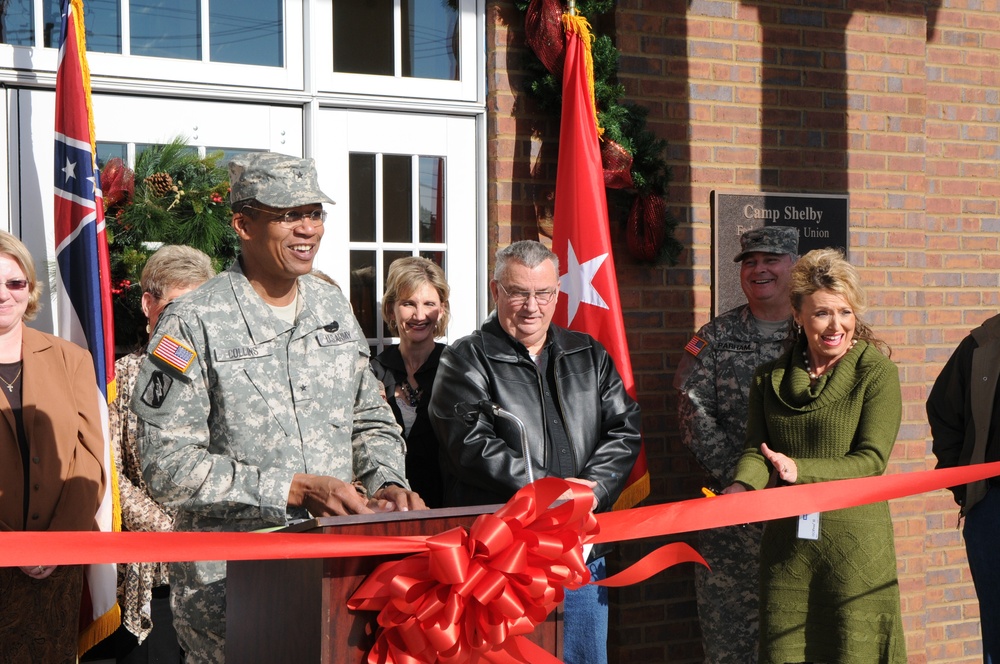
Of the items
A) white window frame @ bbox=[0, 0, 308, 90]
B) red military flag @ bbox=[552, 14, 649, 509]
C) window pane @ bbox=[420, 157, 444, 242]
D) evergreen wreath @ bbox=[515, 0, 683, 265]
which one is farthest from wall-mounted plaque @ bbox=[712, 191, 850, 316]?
white window frame @ bbox=[0, 0, 308, 90]

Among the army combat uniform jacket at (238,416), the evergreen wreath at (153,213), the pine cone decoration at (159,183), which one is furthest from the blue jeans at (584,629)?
the pine cone decoration at (159,183)

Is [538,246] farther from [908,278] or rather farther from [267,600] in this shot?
[908,278]

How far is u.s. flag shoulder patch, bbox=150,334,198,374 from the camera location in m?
2.61

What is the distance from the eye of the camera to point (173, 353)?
2617mm

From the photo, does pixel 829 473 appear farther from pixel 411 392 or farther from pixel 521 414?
pixel 411 392

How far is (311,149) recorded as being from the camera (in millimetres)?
4738

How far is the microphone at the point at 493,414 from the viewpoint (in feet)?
7.76

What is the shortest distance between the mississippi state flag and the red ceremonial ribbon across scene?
6.40 feet

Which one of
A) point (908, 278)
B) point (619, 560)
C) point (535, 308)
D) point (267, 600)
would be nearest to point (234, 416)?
point (267, 600)

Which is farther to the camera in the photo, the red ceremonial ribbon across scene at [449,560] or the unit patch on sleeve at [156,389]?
the unit patch on sleeve at [156,389]

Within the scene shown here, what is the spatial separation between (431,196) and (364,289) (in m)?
0.54

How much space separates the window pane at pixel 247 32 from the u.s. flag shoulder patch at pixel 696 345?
7.14ft

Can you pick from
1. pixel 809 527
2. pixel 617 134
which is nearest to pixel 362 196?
pixel 617 134

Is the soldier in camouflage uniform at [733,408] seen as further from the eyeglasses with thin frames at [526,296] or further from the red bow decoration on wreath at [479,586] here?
the red bow decoration on wreath at [479,586]
